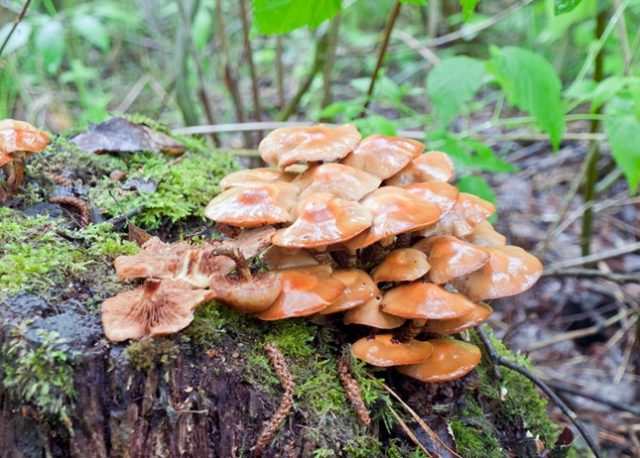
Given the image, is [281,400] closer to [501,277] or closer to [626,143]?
[501,277]

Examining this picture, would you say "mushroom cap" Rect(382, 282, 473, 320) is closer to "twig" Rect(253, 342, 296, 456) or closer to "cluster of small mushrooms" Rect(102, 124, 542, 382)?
"cluster of small mushrooms" Rect(102, 124, 542, 382)

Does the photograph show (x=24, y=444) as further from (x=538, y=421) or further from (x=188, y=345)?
(x=538, y=421)

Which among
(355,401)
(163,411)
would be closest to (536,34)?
(355,401)

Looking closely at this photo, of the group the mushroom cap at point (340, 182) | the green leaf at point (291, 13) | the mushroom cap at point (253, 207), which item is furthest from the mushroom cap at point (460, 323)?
the green leaf at point (291, 13)

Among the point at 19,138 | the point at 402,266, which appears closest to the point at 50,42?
the point at 19,138

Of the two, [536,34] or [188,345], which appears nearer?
[188,345]

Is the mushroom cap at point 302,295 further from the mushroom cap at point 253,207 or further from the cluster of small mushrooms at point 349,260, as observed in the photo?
the mushroom cap at point 253,207
